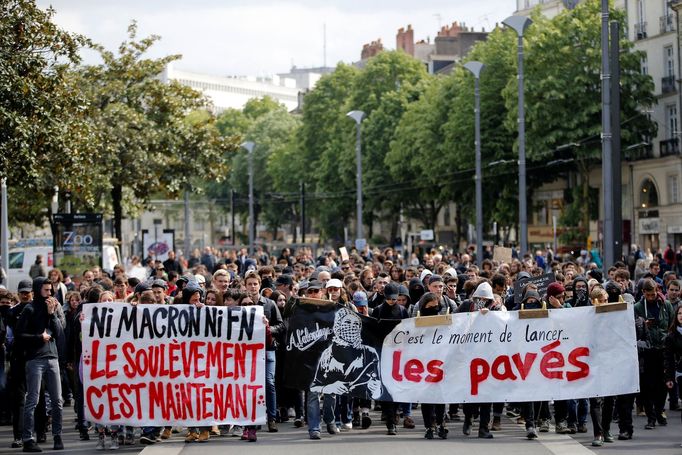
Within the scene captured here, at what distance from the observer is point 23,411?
599 inches

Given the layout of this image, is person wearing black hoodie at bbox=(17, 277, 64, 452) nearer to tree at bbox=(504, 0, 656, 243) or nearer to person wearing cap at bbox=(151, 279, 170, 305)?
person wearing cap at bbox=(151, 279, 170, 305)

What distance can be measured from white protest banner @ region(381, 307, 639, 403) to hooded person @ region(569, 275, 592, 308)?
1.24 m

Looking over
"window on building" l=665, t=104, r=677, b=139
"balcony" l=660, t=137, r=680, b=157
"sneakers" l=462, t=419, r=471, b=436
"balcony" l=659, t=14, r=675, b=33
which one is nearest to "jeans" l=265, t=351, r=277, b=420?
"sneakers" l=462, t=419, r=471, b=436

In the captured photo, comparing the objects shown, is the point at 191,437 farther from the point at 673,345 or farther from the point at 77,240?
the point at 77,240

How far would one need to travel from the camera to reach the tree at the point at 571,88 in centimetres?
6006

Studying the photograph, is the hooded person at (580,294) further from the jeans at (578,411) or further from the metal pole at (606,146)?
the metal pole at (606,146)

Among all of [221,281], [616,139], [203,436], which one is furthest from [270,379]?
[616,139]

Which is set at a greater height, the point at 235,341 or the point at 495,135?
the point at 495,135

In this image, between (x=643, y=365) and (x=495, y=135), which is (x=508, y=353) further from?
(x=495, y=135)

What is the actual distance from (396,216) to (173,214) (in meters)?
46.4

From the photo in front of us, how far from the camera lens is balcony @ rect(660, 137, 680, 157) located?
6397cm

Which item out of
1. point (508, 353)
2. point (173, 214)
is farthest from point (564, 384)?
point (173, 214)

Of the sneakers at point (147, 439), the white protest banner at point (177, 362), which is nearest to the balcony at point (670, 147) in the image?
the white protest banner at point (177, 362)

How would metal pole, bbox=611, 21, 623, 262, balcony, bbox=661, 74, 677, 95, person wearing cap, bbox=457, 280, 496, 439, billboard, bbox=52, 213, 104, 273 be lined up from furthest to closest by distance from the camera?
balcony, bbox=661, 74, 677, 95 < billboard, bbox=52, 213, 104, 273 < metal pole, bbox=611, 21, 623, 262 < person wearing cap, bbox=457, 280, 496, 439
